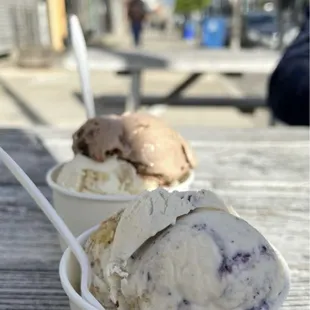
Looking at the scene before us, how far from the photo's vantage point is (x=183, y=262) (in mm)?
556

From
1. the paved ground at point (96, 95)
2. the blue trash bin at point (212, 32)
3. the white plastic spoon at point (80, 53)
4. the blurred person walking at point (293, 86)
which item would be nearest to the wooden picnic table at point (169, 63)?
the paved ground at point (96, 95)

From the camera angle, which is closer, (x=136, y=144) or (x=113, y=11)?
(x=136, y=144)

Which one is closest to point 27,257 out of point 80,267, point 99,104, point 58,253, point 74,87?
point 58,253

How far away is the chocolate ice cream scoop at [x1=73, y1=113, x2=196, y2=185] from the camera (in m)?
0.92

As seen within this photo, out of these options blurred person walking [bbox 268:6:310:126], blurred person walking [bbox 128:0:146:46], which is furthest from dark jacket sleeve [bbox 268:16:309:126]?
blurred person walking [bbox 128:0:146:46]

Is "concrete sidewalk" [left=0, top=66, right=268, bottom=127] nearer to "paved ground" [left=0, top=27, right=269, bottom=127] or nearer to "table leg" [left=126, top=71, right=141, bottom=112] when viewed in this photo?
"paved ground" [left=0, top=27, right=269, bottom=127]

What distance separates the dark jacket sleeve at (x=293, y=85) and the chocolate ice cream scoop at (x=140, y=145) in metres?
1.37

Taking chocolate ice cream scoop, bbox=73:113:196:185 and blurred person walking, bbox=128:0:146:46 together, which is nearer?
chocolate ice cream scoop, bbox=73:113:196:185

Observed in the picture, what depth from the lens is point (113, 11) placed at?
49.3ft

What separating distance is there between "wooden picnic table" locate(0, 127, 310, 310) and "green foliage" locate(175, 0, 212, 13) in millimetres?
4282

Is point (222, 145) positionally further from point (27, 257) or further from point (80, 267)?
point (80, 267)

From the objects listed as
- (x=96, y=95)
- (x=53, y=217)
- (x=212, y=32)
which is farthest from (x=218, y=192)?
(x=212, y=32)

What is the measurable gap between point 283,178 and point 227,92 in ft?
15.7

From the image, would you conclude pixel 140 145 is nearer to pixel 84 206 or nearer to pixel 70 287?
pixel 84 206
